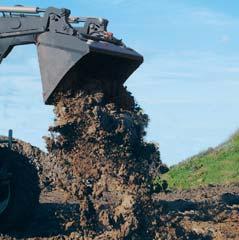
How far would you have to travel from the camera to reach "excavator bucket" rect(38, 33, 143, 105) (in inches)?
334

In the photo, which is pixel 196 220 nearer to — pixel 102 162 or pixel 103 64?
pixel 102 162

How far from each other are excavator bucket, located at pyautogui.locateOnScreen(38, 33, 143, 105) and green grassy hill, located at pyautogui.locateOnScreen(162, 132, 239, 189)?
12.4 m

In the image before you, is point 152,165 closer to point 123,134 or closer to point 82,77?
point 123,134

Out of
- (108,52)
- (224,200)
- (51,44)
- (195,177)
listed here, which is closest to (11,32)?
(51,44)

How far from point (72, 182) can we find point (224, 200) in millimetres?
5754

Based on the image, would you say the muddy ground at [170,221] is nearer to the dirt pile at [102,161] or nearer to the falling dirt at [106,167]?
the falling dirt at [106,167]

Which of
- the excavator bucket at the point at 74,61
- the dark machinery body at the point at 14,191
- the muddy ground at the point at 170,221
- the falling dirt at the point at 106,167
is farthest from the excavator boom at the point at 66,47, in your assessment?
the muddy ground at the point at 170,221

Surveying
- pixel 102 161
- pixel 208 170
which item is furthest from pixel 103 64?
pixel 208 170

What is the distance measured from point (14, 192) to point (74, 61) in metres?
2.16

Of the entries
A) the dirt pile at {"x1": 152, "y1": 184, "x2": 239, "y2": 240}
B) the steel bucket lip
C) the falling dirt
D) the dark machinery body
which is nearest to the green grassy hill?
the dirt pile at {"x1": 152, "y1": 184, "x2": 239, "y2": 240}

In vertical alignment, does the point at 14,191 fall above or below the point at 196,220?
above

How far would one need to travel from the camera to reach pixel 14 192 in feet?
31.6

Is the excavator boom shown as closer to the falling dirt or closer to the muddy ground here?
the falling dirt

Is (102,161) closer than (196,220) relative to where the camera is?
Yes
